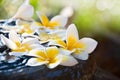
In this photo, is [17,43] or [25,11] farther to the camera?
[25,11]

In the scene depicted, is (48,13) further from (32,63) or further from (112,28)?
(32,63)

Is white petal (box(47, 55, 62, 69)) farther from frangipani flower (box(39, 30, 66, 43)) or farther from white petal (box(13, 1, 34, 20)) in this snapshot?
white petal (box(13, 1, 34, 20))

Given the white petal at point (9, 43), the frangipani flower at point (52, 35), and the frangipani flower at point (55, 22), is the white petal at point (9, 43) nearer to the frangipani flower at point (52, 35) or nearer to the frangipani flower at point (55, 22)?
the frangipani flower at point (52, 35)

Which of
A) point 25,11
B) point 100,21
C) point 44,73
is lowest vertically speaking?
point 100,21

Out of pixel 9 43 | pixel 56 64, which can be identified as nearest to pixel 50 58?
pixel 56 64

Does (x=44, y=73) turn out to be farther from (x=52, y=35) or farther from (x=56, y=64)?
(x=52, y=35)

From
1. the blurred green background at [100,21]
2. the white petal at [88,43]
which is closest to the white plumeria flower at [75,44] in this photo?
the white petal at [88,43]

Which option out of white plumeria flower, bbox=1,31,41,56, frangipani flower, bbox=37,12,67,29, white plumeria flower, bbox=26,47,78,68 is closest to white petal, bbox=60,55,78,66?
white plumeria flower, bbox=26,47,78,68
